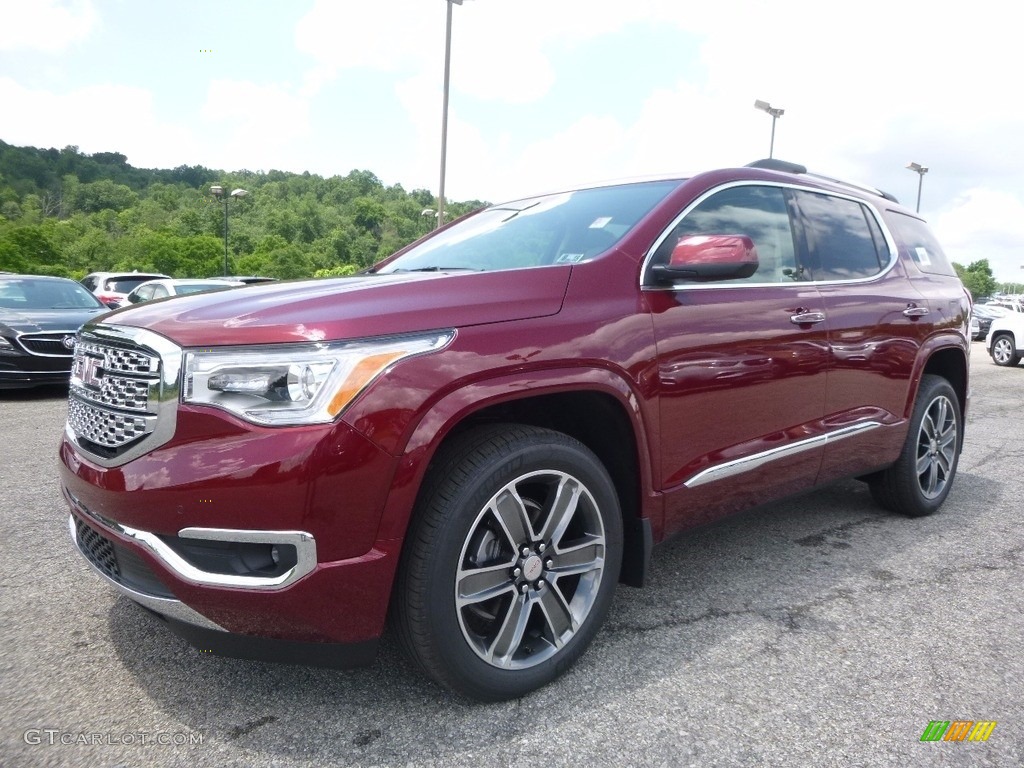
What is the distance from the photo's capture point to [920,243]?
438 cm

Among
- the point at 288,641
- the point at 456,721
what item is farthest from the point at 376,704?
the point at 288,641

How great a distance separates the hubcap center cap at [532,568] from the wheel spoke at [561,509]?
0.22 ft

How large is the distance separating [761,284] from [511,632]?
5.63 feet

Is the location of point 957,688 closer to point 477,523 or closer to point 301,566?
point 477,523

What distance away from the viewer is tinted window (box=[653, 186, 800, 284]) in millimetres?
2988

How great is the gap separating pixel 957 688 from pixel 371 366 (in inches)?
80.7

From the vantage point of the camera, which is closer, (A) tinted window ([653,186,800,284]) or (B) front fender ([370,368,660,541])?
(B) front fender ([370,368,660,541])

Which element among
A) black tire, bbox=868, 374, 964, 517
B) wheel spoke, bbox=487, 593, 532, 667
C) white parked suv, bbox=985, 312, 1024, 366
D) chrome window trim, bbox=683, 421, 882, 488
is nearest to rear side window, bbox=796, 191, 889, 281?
chrome window trim, bbox=683, 421, 882, 488

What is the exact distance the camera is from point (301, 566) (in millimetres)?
1944

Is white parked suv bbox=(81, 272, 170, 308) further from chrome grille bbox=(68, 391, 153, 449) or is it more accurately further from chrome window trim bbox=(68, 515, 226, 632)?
chrome window trim bbox=(68, 515, 226, 632)

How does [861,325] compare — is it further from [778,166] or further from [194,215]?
[194,215]

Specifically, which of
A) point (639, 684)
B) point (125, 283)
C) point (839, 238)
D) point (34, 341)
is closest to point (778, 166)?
point (839, 238)

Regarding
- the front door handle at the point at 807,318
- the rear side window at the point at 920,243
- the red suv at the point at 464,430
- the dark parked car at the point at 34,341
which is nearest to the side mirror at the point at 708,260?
the red suv at the point at 464,430

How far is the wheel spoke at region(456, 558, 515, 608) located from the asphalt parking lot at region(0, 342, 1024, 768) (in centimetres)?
34
